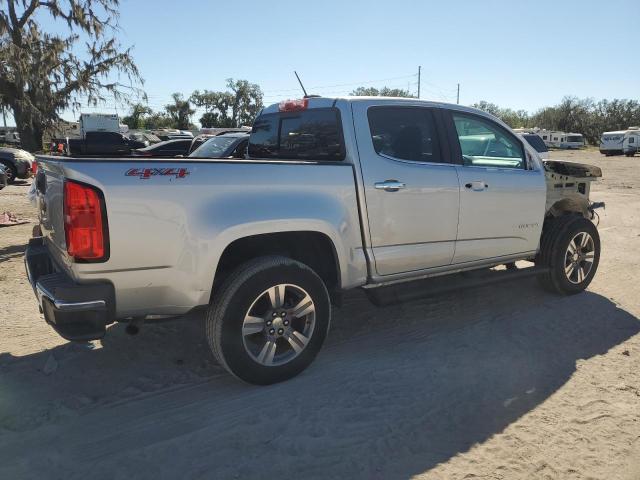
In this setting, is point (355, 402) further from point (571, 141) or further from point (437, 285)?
point (571, 141)

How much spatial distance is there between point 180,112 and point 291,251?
88.5 m

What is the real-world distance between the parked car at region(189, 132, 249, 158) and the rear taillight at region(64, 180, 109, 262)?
6.43 metres

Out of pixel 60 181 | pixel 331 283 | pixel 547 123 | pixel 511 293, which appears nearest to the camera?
pixel 60 181

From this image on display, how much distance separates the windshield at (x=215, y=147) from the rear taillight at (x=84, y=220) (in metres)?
6.62

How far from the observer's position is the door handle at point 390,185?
12.2 ft

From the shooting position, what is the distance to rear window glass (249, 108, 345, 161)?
154 inches

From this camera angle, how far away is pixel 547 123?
84.6m

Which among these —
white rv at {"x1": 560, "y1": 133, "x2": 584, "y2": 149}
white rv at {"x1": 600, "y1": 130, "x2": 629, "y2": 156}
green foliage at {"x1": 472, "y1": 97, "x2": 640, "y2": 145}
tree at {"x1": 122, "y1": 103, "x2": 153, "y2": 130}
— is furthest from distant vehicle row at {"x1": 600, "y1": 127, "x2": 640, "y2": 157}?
tree at {"x1": 122, "y1": 103, "x2": 153, "y2": 130}

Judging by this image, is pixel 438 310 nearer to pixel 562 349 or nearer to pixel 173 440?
pixel 562 349

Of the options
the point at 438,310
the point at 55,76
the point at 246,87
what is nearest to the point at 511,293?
the point at 438,310

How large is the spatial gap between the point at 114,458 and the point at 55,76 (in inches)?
1324

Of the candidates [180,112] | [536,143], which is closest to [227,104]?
[180,112]

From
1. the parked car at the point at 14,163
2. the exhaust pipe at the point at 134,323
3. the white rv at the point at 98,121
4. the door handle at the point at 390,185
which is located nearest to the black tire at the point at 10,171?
the parked car at the point at 14,163

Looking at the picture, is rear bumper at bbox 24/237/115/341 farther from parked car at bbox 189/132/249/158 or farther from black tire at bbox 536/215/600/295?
parked car at bbox 189/132/249/158
